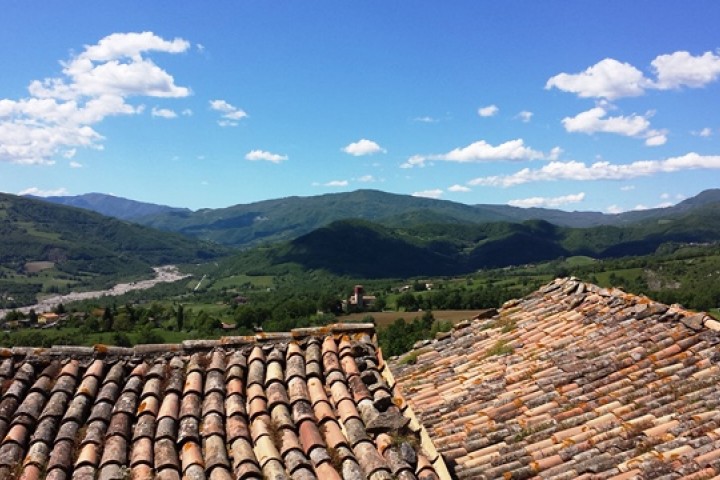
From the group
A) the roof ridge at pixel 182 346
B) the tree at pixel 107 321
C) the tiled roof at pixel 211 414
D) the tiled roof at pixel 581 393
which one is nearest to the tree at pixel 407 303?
the tree at pixel 107 321

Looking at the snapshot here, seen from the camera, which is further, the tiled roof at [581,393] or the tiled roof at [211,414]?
the tiled roof at [581,393]

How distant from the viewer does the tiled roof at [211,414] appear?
16.7 ft

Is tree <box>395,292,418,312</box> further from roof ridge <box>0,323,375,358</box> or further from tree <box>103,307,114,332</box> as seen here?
roof ridge <box>0,323,375,358</box>

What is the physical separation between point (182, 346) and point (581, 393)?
234 inches

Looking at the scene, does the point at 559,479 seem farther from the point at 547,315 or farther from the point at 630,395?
the point at 547,315

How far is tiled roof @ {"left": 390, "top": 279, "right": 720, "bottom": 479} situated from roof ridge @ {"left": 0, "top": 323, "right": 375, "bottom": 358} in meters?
2.27

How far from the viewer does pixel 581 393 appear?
28.2 feet

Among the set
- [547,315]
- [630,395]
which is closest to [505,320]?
[547,315]

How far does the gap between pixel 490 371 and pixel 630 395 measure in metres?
2.69

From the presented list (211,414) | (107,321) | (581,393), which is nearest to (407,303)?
(107,321)

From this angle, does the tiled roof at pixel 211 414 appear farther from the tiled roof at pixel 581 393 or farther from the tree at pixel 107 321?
the tree at pixel 107 321

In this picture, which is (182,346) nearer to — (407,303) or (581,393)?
(581,393)

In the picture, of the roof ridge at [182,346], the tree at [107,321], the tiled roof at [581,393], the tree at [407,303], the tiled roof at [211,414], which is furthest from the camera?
the tree at [407,303]

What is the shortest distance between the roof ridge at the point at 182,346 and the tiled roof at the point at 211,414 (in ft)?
0.06
